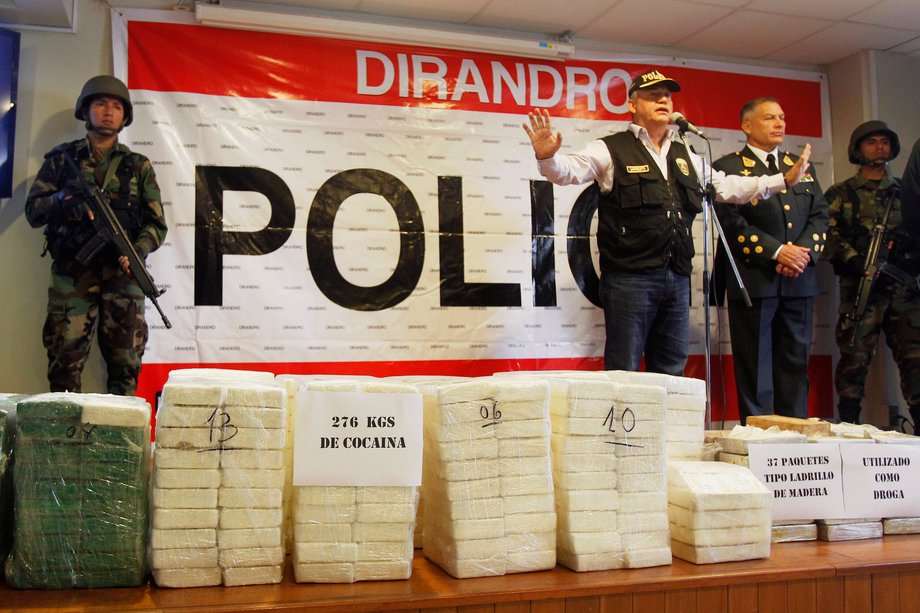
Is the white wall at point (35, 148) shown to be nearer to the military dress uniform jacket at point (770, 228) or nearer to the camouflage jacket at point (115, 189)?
the camouflage jacket at point (115, 189)

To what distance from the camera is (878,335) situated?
5.26m

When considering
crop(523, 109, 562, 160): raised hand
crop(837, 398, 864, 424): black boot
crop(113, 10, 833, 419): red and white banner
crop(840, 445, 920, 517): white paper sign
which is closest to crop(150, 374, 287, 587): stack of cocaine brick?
crop(840, 445, 920, 517): white paper sign

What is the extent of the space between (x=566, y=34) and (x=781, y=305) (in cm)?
222

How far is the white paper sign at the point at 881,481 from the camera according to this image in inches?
91.3

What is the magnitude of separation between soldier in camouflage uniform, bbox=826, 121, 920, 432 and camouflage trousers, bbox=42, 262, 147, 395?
4294 mm

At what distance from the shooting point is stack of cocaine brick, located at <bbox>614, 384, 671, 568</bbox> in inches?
75.9

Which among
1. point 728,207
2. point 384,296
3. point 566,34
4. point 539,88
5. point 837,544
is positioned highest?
point 566,34

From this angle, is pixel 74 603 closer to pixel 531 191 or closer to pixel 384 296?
pixel 384 296

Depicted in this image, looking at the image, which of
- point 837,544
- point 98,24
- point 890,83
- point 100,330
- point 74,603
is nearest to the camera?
point 74,603

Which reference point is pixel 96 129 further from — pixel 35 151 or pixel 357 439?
pixel 357 439

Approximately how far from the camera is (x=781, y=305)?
4766mm

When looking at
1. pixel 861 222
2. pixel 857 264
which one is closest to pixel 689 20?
pixel 861 222

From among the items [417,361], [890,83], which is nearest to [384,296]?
[417,361]

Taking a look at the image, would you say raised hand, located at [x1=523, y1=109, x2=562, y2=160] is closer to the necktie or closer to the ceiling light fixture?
the ceiling light fixture
